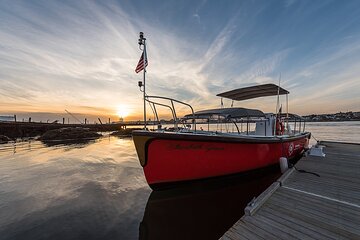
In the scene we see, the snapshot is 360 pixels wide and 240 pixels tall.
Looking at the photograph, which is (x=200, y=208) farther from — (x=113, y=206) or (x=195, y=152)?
(x=113, y=206)

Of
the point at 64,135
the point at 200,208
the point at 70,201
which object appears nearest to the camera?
the point at 200,208

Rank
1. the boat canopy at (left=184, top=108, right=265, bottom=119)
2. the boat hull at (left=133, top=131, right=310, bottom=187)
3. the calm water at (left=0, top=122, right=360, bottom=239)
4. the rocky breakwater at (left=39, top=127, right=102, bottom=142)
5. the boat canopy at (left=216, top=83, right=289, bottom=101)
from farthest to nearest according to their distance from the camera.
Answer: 1. the rocky breakwater at (left=39, top=127, right=102, bottom=142)
2. the boat canopy at (left=216, top=83, right=289, bottom=101)
3. the boat canopy at (left=184, top=108, right=265, bottom=119)
4. the boat hull at (left=133, top=131, right=310, bottom=187)
5. the calm water at (left=0, top=122, right=360, bottom=239)

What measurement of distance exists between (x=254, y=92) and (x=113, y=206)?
7.81 m

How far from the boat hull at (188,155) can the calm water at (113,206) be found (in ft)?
1.69

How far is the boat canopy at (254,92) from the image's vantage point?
322 inches

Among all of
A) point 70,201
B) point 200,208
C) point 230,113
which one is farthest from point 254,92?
point 70,201

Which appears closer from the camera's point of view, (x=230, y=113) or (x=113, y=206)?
(x=113, y=206)

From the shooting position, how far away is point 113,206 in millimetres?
4930

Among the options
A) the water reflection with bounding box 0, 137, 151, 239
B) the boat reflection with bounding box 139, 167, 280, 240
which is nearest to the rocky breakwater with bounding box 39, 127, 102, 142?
the water reflection with bounding box 0, 137, 151, 239

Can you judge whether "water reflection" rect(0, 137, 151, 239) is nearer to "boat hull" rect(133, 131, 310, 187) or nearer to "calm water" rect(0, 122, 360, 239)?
"calm water" rect(0, 122, 360, 239)

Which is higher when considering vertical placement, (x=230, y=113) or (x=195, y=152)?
(x=230, y=113)

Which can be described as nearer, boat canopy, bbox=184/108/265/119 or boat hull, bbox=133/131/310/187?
boat hull, bbox=133/131/310/187

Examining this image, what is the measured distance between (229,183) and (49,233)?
493 centimetres

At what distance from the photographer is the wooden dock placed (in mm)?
2660
